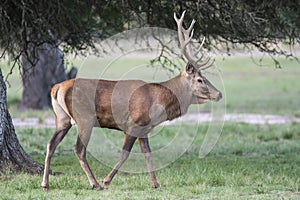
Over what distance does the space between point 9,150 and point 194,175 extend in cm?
229

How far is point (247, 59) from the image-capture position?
43.7m

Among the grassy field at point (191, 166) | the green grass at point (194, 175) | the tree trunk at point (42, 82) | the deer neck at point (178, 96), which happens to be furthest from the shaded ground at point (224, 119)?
the deer neck at point (178, 96)

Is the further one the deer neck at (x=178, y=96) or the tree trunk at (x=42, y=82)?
the tree trunk at (x=42, y=82)

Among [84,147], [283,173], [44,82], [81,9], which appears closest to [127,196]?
[84,147]

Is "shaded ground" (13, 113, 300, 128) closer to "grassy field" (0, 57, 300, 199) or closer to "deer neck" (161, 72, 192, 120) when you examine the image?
"grassy field" (0, 57, 300, 199)

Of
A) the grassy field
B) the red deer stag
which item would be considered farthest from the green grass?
the red deer stag

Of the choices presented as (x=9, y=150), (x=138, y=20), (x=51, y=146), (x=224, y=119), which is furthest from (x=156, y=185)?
(x=224, y=119)

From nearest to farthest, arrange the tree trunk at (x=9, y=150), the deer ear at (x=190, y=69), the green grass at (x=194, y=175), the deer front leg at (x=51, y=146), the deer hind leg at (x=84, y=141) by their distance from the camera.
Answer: the green grass at (x=194, y=175)
the deer front leg at (x=51, y=146)
the deer hind leg at (x=84, y=141)
the deer ear at (x=190, y=69)
the tree trunk at (x=9, y=150)

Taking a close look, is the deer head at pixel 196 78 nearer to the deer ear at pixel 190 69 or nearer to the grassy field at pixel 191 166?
the deer ear at pixel 190 69

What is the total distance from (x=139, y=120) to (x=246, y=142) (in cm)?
605

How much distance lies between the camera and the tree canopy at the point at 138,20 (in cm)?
1052

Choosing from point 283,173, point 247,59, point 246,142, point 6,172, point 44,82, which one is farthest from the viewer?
point 247,59

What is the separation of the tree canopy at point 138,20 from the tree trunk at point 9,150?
4.94ft

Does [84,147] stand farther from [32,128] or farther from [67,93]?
[32,128]
